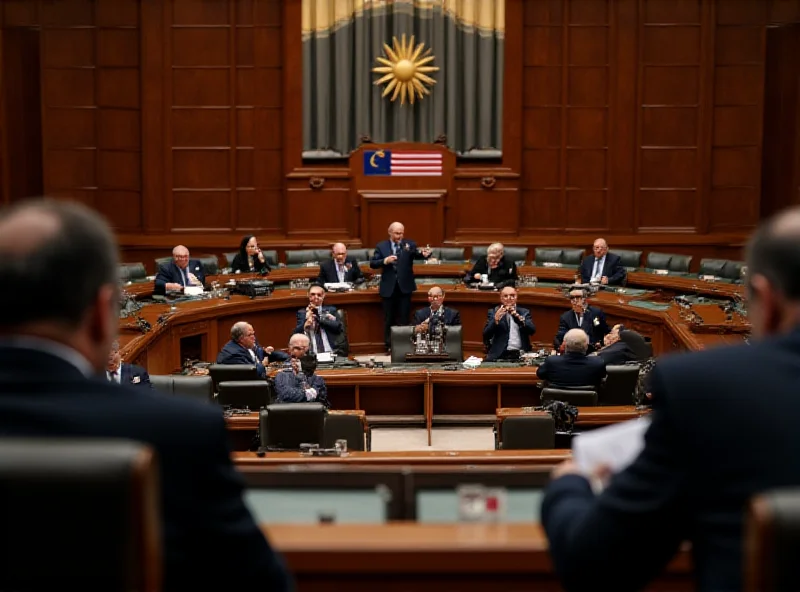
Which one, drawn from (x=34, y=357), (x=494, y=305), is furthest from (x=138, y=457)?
(x=494, y=305)

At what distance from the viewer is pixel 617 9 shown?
16.1 metres

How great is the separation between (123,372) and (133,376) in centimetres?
8

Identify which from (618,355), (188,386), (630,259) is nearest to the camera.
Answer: (188,386)

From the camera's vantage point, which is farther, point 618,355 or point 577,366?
point 618,355

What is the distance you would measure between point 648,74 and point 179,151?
22.1 ft

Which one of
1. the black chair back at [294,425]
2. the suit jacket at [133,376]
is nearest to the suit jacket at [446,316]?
the suit jacket at [133,376]

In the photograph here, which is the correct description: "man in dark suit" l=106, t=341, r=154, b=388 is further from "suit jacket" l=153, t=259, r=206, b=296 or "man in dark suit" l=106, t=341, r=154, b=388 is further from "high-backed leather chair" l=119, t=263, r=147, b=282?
"high-backed leather chair" l=119, t=263, r=147, b=282

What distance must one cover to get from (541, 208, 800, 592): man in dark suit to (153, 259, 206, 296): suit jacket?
1096cm

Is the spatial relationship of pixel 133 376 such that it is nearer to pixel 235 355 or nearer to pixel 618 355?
pixel 235 355

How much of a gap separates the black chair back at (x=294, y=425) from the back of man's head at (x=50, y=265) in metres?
5.62

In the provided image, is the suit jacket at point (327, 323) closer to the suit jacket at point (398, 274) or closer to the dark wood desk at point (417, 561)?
the suit jacket at point (398, 274)

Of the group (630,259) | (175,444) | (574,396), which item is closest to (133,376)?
(574,396)

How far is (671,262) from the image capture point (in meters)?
14.0

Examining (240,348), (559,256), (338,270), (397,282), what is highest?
(559,256)
